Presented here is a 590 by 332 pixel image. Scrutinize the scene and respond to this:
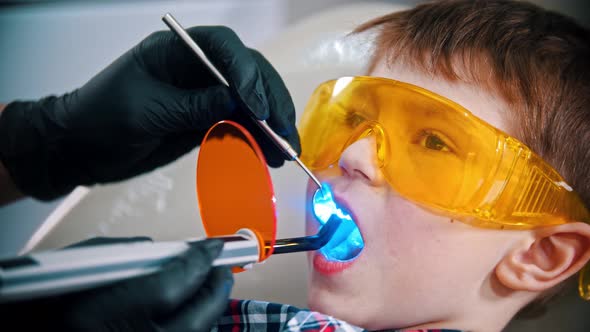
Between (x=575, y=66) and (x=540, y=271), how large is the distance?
1.24 feet

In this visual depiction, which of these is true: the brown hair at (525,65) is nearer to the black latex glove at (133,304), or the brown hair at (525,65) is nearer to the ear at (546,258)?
the ear at (546,258)

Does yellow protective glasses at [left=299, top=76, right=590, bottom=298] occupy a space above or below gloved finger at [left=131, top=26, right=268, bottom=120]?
below

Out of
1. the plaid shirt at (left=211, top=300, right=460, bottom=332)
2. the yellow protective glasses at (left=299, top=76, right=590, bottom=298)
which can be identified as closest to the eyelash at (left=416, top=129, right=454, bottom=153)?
the yellow protective glasses at (left=299, top=76, right=590, bottom=298)

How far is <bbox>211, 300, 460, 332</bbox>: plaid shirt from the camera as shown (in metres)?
0.89

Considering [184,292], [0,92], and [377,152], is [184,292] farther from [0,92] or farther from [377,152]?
[0,92]

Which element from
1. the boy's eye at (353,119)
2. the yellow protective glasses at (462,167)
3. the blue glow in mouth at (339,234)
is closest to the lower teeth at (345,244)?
the blue glow in mouth at (339,234)

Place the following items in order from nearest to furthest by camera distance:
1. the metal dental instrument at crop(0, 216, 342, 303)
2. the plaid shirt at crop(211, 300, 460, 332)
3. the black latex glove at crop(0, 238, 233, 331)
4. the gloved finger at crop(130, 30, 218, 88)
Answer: the metal dental instrument at crop(0, 216, 342, 303) → the black latex glove at crop(0, 238, 233, 331) → the plaid shirt at crop(211, 300, 460, 332) → the gloved finger at crop(130, 30, 218, 88)

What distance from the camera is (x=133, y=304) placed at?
66 centimetres

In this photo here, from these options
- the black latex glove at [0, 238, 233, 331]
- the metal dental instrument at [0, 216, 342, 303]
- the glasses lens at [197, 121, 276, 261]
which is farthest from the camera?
the glasses lens at [197, 121, 276, 261]

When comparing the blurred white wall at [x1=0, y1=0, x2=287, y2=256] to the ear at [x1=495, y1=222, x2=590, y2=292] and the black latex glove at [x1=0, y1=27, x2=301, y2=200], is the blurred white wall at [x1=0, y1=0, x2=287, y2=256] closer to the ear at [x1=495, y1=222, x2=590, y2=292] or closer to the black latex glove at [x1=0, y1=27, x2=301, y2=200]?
the black latex glove at [x1=0, y1=27, x2=301, y2=200]

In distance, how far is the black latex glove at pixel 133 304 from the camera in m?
0.66

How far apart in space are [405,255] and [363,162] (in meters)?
0.17

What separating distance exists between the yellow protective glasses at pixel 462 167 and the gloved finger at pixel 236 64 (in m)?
0.21

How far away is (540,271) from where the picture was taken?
0.94 meters
